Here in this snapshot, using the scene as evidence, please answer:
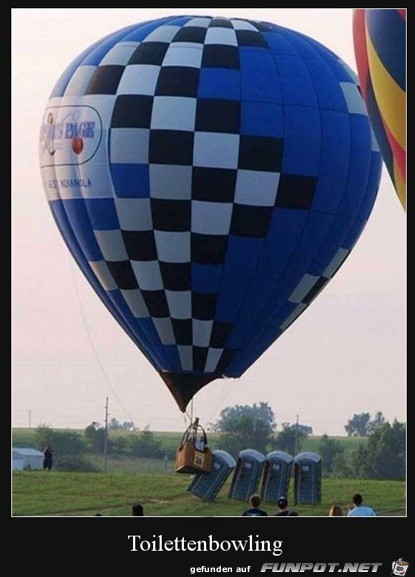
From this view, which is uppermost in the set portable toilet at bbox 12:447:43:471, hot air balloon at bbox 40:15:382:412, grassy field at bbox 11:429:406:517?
hot air balloon at bbox 40:15:382:412

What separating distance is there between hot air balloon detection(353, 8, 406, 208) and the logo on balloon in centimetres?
374

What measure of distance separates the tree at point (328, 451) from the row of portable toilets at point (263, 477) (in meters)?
24.9

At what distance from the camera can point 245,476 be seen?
31.5 metres

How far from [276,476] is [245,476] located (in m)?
0.44

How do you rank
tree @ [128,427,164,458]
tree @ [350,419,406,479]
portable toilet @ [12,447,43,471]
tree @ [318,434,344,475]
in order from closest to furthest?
portable toilet @ [12,447,43,471]
tree @ [350,419,406,479]
tree @ [128,427,164,458]
tree @ [318,434,344,475]

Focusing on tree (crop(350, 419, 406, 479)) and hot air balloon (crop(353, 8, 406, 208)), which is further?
tree (crop(350, 419, 406, 479))

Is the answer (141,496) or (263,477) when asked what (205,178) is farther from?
(141,496)

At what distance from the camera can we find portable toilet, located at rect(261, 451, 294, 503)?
103ft

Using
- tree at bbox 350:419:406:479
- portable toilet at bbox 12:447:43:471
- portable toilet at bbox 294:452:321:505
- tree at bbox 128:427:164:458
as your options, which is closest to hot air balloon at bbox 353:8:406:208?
portable toilet at bbox 294:452:321:505

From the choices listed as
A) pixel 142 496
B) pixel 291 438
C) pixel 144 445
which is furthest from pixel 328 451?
pixel 142 496

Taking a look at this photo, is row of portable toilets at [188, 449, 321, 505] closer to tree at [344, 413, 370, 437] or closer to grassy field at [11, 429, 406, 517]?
grassy field at [11, 429, 406, 517]

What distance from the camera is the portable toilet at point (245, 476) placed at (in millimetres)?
31266
